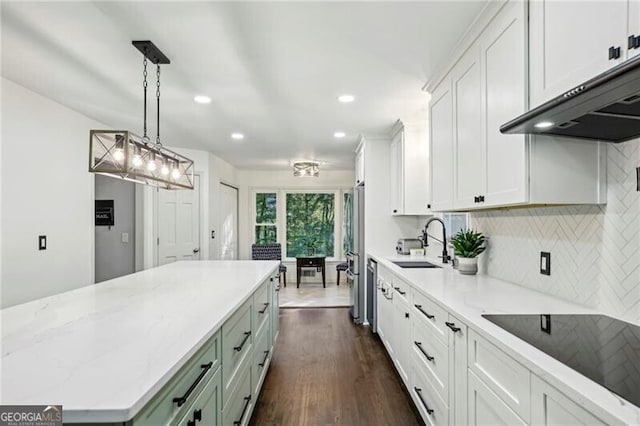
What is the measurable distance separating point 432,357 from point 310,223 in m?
5.56

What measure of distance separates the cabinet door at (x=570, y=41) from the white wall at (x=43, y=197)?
3.59 metres

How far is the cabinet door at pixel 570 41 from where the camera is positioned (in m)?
1.07

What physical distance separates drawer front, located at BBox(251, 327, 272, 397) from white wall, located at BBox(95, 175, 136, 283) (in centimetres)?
337

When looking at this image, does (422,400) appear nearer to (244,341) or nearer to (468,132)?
(244,341)

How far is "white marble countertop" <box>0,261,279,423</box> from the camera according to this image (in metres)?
0.79

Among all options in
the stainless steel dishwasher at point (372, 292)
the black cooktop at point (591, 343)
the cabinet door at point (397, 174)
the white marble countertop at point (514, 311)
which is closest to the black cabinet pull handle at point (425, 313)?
the white marble countertop at point (514, 311)

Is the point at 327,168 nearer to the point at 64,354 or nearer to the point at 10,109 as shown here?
the point at 10,109

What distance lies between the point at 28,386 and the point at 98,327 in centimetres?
47

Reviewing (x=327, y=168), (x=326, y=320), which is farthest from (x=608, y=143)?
(x=327, y=168)

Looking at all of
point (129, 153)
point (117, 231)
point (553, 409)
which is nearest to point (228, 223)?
point (117, 231)

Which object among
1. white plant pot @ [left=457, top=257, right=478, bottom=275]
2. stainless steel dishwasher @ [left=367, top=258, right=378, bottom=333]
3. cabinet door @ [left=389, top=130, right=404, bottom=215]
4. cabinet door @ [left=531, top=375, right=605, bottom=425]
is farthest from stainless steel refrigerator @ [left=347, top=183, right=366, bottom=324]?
cabinet door @ [left=531, top=375, right=605, bottom=425]

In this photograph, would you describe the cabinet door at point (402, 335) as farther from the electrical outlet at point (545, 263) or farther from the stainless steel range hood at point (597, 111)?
the stainless steel range hood at point (597, 111)

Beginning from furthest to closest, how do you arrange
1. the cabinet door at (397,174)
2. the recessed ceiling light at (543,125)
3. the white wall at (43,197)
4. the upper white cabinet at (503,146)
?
the cabinet door at (397,174), the white wall at (43,197), the upper white cabinet at (503,146), the recessed ceiling light at (543,125)

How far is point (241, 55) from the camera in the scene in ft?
7.21
